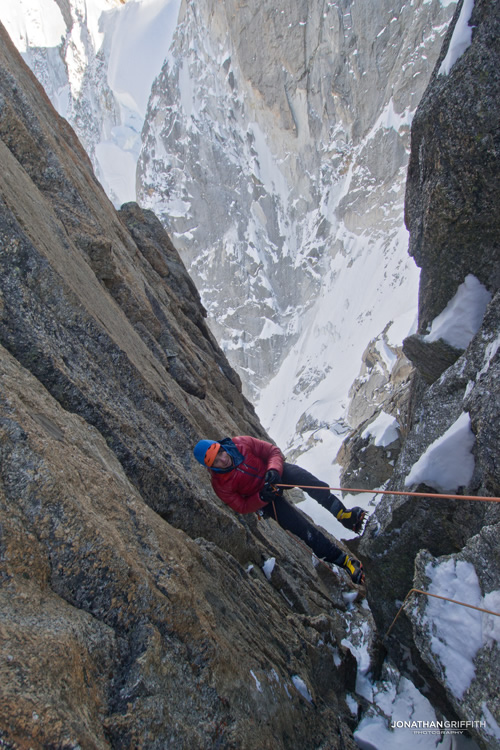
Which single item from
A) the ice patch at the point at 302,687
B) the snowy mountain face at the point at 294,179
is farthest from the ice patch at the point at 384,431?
the snowy mountain face at the point at 294,179

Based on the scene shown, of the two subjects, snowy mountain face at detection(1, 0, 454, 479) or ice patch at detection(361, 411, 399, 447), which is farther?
snowy mountain face at detection(1, 0, 454, 479)

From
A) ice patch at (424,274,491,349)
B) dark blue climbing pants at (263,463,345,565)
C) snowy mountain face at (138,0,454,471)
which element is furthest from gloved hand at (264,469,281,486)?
snowy mountain face at (138,0,454,471)

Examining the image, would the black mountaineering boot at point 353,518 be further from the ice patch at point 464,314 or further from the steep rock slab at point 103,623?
the ice patch at point 464,314

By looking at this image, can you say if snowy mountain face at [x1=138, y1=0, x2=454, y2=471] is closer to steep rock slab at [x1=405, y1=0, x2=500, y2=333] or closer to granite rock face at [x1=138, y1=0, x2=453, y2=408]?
granite rock face at [x1=138, y1=0, x2=453, y2=408]

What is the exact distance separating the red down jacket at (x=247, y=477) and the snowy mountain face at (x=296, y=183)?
116ft

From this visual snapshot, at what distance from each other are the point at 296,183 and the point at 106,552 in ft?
267

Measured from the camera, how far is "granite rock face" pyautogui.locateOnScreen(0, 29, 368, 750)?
2.08 meters

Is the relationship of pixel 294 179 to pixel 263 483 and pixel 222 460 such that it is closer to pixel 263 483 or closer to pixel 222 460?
pixel 263 483

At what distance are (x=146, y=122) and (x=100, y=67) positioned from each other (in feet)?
153

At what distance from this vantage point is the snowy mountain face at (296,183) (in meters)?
56.6

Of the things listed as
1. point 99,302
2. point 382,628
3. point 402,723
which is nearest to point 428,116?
point 99,302

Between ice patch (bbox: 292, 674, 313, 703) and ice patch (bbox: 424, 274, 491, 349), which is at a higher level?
ice patch (bbox: 424, 274, 491, 349)

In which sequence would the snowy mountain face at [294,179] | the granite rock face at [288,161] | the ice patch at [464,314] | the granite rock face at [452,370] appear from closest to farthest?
1. the granite rock face at [452,370]
2. the ice patch at [464,314]
3. the snowy mountain face at [294,179]
4. the granite rock face at [288,161]

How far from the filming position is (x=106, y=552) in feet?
8.20
